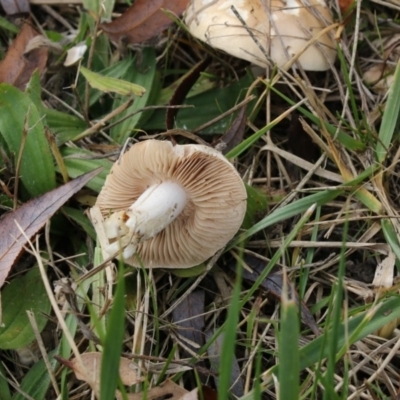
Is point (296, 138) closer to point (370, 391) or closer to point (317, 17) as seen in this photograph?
point (317, 17)

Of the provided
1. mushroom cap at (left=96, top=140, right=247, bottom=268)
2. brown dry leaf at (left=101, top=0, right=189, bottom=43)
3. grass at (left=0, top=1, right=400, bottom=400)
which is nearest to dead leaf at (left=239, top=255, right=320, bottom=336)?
grass at (left=0, top=1, right=400, bottom=400)

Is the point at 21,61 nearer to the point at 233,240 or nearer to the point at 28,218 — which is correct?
the point at 28,218

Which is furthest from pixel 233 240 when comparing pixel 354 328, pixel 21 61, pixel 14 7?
pixel 14 7

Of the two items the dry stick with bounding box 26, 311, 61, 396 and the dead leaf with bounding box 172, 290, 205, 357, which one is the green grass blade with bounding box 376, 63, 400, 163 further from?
the dry stick with bounding box 26, 311, 61, 396

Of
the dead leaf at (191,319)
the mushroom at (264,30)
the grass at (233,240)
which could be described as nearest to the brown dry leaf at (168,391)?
the grass at (233,240)

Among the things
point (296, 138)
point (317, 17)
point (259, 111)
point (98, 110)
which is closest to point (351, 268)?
point (296, 138)

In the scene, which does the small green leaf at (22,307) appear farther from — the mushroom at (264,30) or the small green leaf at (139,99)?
the mushroom at (264,30)
